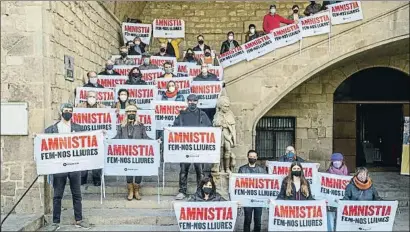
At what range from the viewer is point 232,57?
45.6ft

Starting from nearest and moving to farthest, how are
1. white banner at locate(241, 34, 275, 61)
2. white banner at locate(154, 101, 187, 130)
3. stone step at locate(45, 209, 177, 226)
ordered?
stone step at locate(45, 209, 177, 226) < white banner at locate(154, 101, 187, 130) < white banner at locate(241, 34, 275, 61)

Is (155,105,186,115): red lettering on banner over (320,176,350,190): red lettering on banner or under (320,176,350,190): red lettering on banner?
over

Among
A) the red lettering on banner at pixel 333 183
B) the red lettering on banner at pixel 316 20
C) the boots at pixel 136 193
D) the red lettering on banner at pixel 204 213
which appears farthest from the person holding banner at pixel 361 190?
the red lettering on banner at pixel 316 20

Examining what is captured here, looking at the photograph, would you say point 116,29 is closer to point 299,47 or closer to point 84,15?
point 84,15

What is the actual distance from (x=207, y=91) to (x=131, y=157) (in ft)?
11.7

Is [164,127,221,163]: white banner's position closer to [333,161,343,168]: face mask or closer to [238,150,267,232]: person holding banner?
A: [238,150,267,232]: person holding banner

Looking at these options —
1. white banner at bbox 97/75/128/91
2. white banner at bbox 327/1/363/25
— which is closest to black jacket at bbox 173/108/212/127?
white banner at bbox 97/75/128/91

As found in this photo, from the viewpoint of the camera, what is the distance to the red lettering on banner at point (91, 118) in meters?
10.5

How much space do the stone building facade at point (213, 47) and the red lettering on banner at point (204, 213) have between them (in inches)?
117

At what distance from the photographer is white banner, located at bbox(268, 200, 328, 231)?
777 cm

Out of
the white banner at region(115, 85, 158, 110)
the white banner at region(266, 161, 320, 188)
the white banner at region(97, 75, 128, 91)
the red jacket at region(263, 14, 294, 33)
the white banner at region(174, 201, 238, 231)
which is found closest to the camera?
the white banner at region(174, 201, 238, 231)

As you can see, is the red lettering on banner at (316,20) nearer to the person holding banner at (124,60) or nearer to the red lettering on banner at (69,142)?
the person holding banner at (124,60)

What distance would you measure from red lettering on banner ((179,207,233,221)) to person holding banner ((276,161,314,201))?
94 centimetres

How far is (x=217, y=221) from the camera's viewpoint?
7906mm
